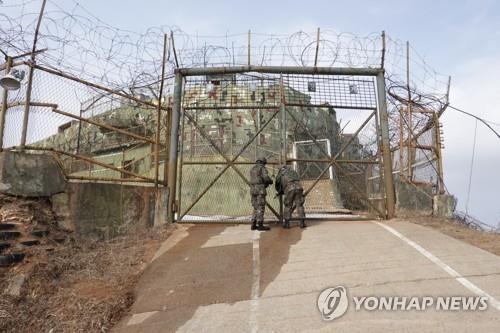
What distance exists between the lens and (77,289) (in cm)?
488

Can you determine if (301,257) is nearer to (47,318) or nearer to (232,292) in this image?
(232,292)

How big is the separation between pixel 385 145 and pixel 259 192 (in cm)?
347

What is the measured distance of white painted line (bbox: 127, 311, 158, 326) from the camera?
417cm

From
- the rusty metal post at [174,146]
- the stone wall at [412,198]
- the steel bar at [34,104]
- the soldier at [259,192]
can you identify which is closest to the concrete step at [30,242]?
the steel bar at [34,104]

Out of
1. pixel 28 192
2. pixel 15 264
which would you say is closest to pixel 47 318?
pixel 15 264

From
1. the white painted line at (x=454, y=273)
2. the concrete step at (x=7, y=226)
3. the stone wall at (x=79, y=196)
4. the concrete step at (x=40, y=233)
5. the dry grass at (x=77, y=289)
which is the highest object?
the stone wall at (x=79, y=196)

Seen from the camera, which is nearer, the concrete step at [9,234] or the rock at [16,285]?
the rock at [16,285]

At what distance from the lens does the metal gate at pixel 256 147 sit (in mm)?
8758

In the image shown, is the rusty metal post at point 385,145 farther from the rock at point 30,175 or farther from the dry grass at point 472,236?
the rock at point 30,175

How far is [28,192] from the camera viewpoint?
6.18 meters

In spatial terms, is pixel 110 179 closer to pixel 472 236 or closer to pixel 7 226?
pixel 7 226

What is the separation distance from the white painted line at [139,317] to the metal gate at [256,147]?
4.22m

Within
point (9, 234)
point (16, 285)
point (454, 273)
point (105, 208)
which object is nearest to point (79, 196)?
point (105, 208)

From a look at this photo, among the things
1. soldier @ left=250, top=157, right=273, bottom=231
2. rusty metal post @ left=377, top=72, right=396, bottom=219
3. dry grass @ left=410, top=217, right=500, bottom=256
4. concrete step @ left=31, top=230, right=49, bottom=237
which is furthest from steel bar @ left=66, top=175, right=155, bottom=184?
dry grass @ left=410, top=217, right=500, bottom=256
